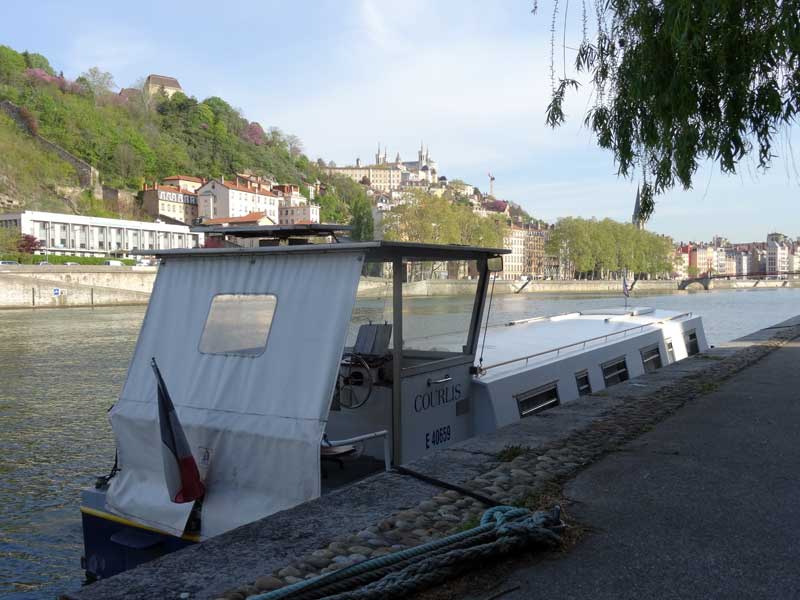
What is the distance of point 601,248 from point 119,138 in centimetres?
8169

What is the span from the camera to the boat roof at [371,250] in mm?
Result: 5887

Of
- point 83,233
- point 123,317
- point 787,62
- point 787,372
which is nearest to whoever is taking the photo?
point 787,62

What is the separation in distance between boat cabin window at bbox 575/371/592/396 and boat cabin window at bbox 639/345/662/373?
96.2 inches

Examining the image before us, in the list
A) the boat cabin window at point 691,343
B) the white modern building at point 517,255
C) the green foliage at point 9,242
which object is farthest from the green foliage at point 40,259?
the white modern building at point 517,255

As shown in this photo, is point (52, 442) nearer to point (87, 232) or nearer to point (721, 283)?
point (87, 232)

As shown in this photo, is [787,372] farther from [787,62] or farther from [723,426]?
[787,62]

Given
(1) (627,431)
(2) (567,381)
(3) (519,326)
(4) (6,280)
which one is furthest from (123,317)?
(1) (627,431)

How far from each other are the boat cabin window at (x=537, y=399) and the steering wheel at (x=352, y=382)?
2168 mm

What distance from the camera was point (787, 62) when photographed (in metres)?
6.29

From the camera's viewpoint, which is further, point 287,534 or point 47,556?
point 47,556

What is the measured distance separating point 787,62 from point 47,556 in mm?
8289

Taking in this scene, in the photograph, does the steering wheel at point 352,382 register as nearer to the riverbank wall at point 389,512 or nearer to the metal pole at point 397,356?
the metal pole at point 397,356

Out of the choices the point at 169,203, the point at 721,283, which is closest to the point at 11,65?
the point at 169,203

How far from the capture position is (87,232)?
289 ft
